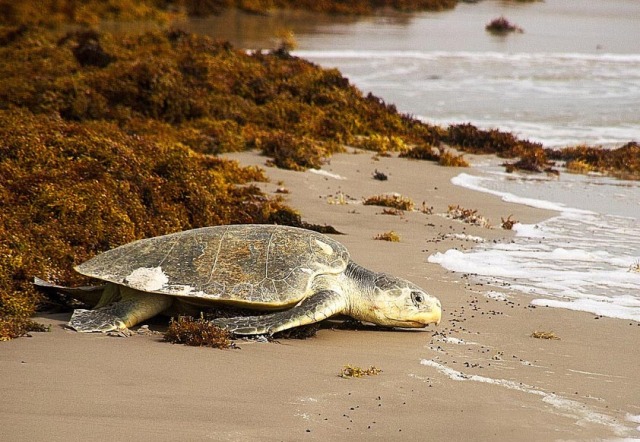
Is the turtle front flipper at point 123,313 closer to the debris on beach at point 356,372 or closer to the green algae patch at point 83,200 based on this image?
the green algae patch at point 83,200

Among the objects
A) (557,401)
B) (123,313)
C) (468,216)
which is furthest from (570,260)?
(123,313)

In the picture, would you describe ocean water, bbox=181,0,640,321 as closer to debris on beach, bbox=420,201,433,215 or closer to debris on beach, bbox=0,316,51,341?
debris on beach, bbox=420,201,433,215

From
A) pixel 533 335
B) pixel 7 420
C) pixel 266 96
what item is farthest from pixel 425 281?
A: pixel 266 96

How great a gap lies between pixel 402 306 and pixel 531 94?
70.1 ft

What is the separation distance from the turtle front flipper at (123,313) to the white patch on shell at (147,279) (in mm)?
137

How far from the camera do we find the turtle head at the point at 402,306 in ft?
24.0

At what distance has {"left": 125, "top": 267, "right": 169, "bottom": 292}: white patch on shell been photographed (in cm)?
700

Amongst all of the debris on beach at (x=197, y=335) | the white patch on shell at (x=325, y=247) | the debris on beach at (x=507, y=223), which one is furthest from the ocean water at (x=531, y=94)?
the debris on beach at (x=197, y=335)

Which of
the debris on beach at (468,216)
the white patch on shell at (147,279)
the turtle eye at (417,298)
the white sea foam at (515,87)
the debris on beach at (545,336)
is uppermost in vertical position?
the white patch on shell at (147,279)

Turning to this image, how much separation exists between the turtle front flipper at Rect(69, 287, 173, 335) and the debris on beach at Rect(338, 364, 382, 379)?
179 centimetres

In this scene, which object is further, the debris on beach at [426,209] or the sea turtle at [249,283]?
the debris on beach at [426,209]

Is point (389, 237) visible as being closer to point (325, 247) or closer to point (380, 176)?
point (325, 247)

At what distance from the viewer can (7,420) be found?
470 cm

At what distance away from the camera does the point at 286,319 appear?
684cm
